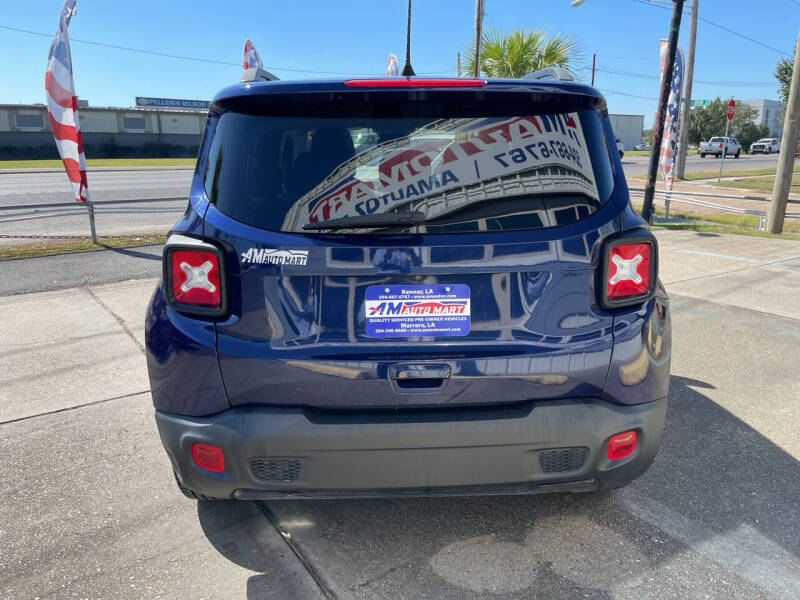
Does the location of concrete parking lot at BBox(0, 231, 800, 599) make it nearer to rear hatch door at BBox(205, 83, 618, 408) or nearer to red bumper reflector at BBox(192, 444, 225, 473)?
red bumper reflector at BBox(192, 444, 225, 473)

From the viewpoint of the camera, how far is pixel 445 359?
2.14m

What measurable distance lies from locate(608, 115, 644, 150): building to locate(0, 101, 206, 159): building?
45560 mm

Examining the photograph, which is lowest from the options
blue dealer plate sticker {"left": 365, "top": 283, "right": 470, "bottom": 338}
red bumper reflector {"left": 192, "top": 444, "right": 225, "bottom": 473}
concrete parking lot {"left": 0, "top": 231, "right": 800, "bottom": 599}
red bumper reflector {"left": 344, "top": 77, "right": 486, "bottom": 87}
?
concrete parking lot {"left": 0, "top": 231, "right": 800, "bottom": 599}

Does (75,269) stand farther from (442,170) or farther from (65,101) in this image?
(442,170)

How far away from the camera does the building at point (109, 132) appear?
156 ft

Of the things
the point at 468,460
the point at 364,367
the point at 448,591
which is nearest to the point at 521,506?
the point at 448,591

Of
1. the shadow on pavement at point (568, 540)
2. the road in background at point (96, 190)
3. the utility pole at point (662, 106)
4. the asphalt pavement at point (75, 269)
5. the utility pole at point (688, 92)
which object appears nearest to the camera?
the shadow on pavement at point (568, 540)

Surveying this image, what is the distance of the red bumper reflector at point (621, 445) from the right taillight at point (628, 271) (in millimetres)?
476

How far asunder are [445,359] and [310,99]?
40.4 inches

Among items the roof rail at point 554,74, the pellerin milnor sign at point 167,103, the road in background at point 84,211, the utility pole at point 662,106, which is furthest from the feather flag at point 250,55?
the pellerin milnor sign at point 167,103

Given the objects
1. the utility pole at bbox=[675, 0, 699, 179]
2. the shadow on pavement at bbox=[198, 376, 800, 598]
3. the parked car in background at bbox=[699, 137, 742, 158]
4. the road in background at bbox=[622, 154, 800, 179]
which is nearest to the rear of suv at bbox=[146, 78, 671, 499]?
the shadow on pavement at bbox=[198, 376, 800, 598]

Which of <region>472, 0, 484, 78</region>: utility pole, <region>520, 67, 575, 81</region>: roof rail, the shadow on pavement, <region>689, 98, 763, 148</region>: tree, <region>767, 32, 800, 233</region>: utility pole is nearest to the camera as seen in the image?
the shadow on pavement

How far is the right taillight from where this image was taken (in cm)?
223

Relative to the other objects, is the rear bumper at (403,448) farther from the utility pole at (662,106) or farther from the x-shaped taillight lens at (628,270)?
the utility pole at (662,106)
